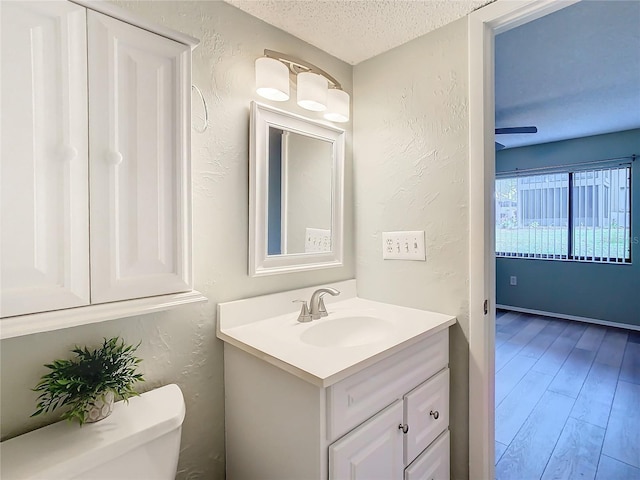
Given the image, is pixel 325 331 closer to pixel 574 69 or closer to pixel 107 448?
pixel 107 448

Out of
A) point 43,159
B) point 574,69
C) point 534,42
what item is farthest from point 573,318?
point 43,159

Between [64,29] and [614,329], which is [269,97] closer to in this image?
[64,29]

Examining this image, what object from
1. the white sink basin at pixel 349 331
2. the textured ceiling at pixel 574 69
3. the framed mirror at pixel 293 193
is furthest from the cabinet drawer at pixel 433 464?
the textured ceiling at pixel 574 69

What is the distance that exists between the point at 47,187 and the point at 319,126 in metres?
1.08

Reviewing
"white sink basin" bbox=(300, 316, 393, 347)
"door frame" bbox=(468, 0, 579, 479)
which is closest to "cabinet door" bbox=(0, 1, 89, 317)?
"white sink basin" bbox=(300, 316, 393, 347)

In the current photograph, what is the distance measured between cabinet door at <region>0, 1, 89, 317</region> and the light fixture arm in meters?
0.71

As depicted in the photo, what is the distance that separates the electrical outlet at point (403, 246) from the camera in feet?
4.85

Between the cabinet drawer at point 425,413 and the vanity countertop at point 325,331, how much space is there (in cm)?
20

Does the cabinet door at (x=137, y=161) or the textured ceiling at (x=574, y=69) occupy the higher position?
the textured ceiling at (x=574, y=69)

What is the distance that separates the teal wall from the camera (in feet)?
11.8

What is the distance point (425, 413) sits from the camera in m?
1.20

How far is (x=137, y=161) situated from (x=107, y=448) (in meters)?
0.71

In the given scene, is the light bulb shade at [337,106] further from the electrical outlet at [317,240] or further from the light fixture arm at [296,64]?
the electrical outlet at [317,240]

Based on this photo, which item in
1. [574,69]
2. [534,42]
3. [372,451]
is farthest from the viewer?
[574,69]
